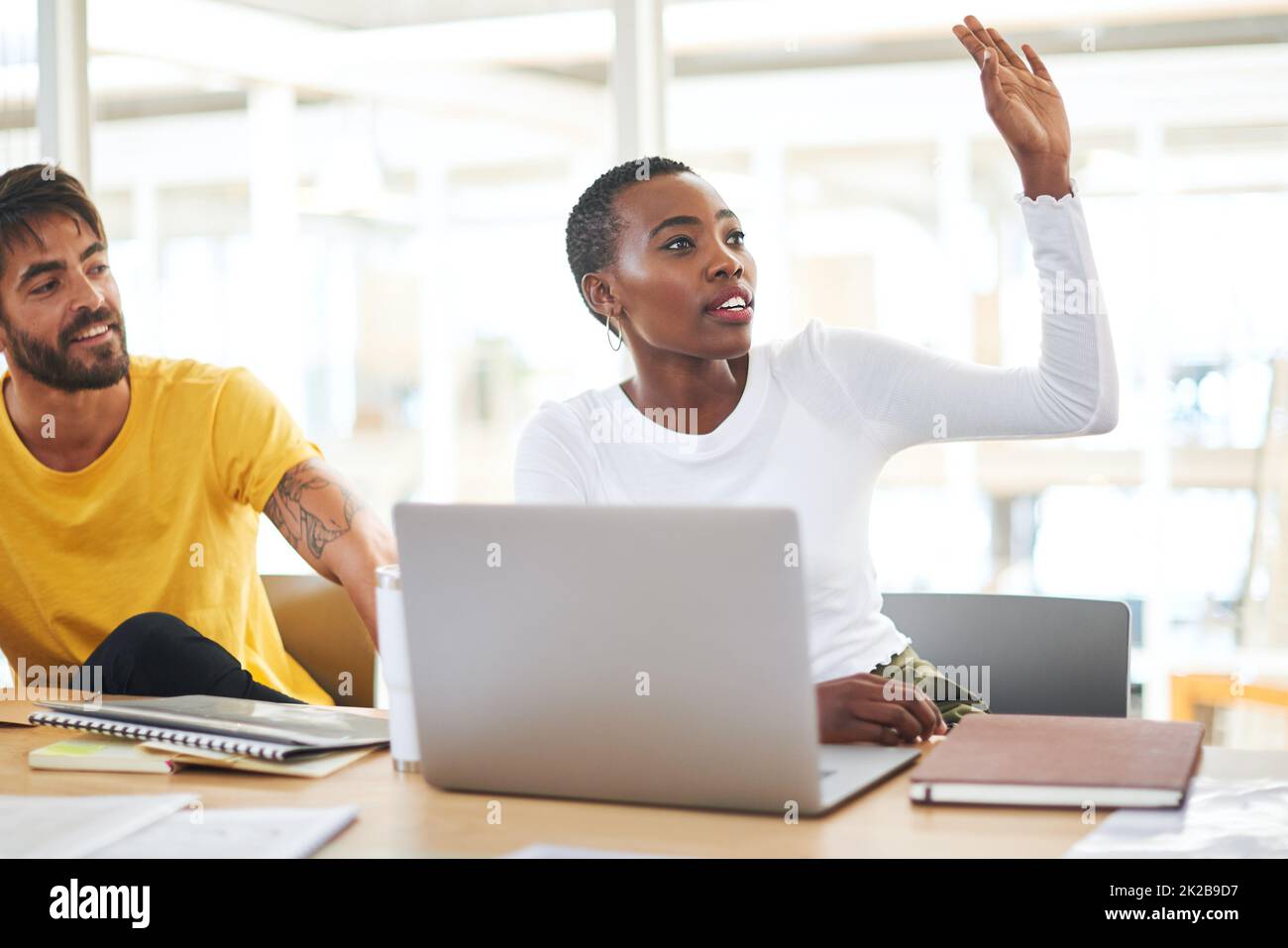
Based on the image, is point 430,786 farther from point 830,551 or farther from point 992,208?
point 992,208

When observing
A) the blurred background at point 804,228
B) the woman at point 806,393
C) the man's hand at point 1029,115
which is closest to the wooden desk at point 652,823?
the woman at point 806,393

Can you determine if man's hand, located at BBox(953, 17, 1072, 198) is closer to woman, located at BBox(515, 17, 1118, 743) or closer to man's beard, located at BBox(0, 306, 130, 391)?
woman, located at BBox(515, 17, 1118, 743)

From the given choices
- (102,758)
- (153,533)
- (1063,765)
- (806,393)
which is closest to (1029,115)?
(806,393)

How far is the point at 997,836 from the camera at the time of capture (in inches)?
38.8

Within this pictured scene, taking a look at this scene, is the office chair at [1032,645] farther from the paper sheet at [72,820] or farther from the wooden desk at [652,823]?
the paper sheet at [72,820]

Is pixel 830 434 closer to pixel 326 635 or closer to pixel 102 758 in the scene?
pixel 326 635

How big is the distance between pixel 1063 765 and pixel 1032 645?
2.10 feet

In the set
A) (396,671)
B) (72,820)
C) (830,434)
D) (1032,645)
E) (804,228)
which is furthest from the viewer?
(804,228)

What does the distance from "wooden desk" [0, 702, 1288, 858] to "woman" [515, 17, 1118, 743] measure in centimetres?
55

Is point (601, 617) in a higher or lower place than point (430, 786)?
higher

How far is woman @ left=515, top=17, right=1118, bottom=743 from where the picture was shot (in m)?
1.60

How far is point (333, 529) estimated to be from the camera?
1942 millimetres
